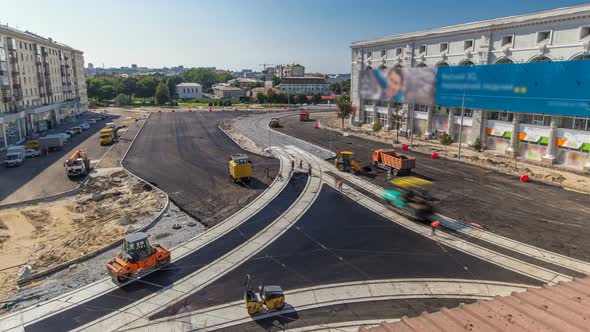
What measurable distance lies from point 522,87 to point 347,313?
47.1 m

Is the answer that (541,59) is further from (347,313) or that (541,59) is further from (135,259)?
(135,259)

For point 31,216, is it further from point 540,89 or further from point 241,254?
point 540,89

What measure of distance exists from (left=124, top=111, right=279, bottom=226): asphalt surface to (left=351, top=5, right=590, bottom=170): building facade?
34195 millimetres

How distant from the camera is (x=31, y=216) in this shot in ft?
108

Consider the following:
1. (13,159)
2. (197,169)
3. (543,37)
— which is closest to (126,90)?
(13,159)

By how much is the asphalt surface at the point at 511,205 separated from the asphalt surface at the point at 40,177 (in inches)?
1403

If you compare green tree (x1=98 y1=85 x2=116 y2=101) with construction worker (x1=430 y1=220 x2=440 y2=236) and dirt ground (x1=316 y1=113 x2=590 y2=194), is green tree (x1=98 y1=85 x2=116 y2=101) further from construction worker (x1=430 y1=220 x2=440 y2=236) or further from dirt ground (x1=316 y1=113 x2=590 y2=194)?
construction worker (x1=430 y1=220 x2=440 y2=236)

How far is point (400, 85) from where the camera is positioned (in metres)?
76.2

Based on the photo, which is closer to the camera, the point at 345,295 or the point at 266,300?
the point at 266,300

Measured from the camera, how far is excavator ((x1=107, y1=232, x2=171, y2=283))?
2188 cm

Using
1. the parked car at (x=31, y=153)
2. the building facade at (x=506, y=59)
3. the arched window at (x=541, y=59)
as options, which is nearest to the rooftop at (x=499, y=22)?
the building facade at (x=506, y=59)

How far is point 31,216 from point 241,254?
20910 mm

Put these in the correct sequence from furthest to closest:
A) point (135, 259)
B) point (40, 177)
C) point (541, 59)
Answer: point (541, 59) < point (40, 177) < point (135, 259)

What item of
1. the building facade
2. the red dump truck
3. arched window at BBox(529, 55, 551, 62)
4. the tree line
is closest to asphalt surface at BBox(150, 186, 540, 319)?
the red dump truck
